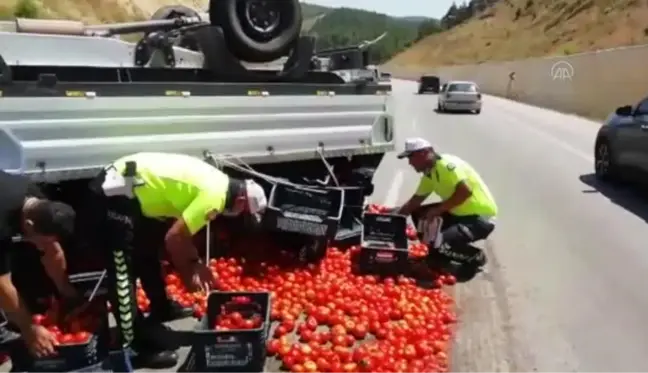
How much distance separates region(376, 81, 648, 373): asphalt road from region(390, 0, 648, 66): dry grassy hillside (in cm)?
4457

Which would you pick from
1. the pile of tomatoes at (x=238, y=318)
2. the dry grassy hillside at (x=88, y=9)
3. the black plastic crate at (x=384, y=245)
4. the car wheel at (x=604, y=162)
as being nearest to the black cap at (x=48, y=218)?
the pile of tomatoes at (x=238, y=318)

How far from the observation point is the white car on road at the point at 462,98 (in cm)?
3691

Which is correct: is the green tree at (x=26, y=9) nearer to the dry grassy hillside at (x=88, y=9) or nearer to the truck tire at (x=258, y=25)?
the dry grassy hillside at (x=88, y=9)

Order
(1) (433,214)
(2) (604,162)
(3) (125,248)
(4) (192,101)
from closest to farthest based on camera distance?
(3) (125,248) < (4) (192,101) < (1) (433,214) < (2) (604,162)

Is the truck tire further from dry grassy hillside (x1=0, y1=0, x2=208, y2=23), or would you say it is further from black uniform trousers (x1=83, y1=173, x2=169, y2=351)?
dry grassy hillside (x1=0, y1=0, x2=208, y2=23)

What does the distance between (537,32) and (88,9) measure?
51.8m

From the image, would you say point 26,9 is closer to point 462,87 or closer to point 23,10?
point 23,10

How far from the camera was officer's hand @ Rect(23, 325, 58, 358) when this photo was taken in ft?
16.8

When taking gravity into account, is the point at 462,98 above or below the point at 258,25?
below

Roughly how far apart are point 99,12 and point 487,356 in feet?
148

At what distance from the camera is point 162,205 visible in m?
5.67

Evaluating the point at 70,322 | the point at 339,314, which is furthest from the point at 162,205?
the point at 339,314

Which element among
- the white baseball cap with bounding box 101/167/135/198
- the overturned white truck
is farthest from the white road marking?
the white baseball cap with bounding box 101/167/135/198

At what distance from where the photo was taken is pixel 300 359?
19.3ft
